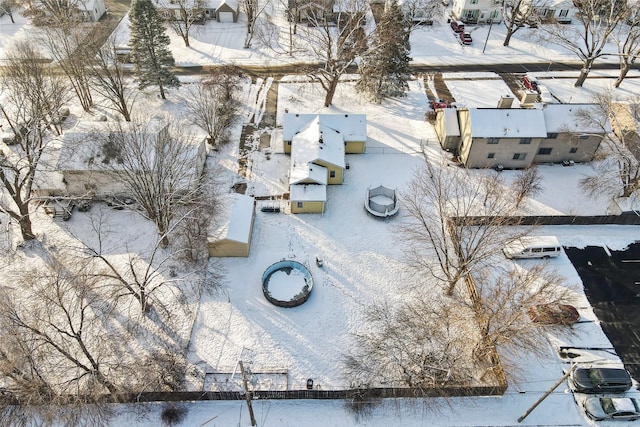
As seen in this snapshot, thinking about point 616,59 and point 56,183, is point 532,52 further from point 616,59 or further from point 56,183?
point 56,183

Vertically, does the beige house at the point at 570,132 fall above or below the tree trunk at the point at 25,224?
above

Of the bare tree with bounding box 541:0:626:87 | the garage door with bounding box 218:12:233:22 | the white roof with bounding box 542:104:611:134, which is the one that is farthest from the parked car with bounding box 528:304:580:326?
the garage door with bounding box 218:12:233:22

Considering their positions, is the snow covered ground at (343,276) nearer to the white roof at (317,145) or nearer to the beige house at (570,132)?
the beige house at (570,132)

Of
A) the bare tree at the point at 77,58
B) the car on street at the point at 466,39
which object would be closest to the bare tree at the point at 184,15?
the bare tree at the point at 77,58

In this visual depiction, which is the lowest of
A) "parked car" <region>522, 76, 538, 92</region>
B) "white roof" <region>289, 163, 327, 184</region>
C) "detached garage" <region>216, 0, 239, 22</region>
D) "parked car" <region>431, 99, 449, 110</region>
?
"white roof" <region>289, 163, 327, 184</region>

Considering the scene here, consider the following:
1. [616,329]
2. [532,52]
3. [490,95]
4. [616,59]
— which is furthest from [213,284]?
[616,59]

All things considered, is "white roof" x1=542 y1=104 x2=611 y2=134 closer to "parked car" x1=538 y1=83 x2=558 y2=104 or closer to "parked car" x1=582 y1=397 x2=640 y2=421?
"parked car" x1=538 y1=83 x2=558 y2=104
